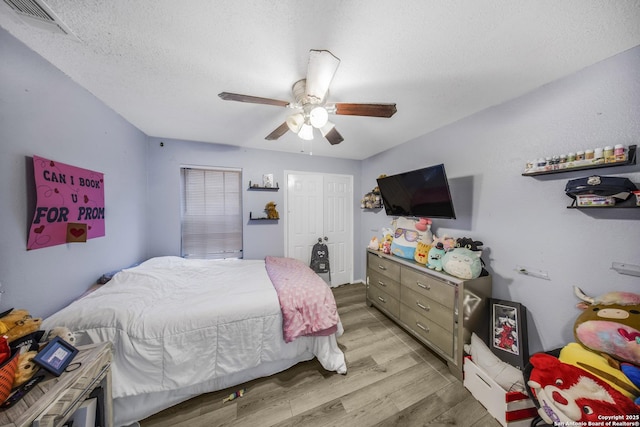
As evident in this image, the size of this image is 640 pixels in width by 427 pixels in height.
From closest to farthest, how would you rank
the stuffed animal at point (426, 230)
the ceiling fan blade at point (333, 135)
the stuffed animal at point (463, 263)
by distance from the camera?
the stuffed animal at point (463, 263), the ceiling fan blade at point (333, 135), the stuffed animal at point (426, 230)

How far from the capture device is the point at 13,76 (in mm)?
1118

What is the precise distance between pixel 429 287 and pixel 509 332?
62cm

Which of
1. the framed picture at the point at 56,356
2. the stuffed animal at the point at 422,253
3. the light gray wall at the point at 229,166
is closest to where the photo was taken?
the framed picture at the point at 56,356

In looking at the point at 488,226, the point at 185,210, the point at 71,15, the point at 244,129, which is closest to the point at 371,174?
the point at 488,226

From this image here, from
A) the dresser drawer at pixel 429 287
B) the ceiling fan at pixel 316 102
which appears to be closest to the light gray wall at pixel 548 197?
the dresser drawer at pixel 429 287

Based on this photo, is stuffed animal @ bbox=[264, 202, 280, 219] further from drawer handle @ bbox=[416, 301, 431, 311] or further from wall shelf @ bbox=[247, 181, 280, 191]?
drawer handle @ bbox=[416, 301, 431, 311]

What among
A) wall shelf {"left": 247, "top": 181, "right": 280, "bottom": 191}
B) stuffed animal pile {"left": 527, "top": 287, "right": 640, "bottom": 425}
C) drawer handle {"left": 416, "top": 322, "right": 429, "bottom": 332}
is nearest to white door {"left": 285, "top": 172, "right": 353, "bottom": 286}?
A: wall shelf {"left": 247, "top": 181, "right": 280, "bottom": 191}

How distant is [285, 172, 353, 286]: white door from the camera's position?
3.34 m

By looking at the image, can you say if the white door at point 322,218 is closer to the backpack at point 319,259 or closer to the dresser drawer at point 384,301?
the backpack at point 319,259

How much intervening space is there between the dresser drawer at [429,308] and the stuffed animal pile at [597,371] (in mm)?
549

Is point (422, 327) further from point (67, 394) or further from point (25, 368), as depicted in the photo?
point (25, 368)

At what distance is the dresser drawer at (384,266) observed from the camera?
7.41 feet

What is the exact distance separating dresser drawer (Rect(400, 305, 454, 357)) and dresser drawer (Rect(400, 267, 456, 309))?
25 centimetres

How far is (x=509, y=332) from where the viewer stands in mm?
1568
